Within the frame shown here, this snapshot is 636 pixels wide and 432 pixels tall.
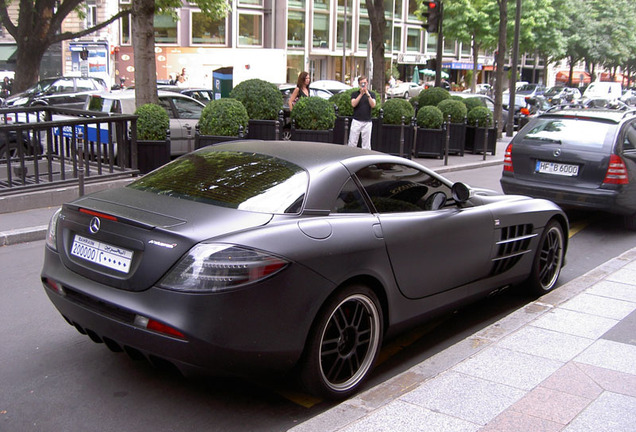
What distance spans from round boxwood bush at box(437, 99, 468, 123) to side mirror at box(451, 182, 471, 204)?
42.4ft

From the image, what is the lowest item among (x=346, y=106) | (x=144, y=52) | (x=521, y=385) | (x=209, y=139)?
(x=521, y=385)

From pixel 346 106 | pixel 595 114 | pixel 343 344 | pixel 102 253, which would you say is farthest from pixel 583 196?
pixel 346 106

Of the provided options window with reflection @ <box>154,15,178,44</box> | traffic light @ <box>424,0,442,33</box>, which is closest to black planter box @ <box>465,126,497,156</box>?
traffic light @ <box>424,0,442,33</box>

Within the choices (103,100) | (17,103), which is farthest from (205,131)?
(17,103)

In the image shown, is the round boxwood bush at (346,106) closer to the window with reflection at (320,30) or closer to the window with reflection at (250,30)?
the window with reflection at (250,30)

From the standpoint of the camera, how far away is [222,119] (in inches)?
478

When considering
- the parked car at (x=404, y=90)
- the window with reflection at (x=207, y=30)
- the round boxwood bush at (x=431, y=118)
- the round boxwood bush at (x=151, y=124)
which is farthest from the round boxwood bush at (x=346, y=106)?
the window with reflection at (x=207, y=30)

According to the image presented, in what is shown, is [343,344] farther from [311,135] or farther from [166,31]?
[166,31]

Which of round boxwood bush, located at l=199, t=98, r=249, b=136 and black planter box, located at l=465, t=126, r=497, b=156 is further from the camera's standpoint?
black planter box, located at l=465, t=126, r=497, b=156

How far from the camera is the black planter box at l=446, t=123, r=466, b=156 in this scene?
58.0 ft

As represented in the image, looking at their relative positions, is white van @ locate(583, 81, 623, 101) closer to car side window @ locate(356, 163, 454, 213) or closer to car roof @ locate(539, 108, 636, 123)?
car roof @ locate(539, 108, 636, 123)

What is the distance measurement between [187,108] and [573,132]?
8.59 m

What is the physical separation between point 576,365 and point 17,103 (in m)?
22.4

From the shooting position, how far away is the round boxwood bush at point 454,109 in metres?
17.8
